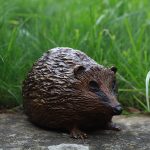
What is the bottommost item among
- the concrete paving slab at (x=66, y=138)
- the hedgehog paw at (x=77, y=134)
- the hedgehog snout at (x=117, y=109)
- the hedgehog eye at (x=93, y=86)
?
the concrete paving slab at (x=66, y=138)

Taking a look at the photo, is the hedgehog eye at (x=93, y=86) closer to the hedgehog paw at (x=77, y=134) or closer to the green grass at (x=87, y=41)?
the hedgehog paw at (x=77, y=134)

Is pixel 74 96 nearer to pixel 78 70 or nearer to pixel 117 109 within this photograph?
pixel 78 70

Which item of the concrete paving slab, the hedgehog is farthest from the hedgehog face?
the concrete paving slab

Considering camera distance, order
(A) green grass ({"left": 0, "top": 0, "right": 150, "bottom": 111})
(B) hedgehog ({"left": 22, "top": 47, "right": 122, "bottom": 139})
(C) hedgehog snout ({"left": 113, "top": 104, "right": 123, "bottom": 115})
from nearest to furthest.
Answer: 1. (C) hedgehog snout ({"left": 113, "top": 104, "right": 123, "bottom": 115})
2. (B) hedgehog ({"left": 22, "top": 47, "right": 122, "bottom": 139})
3. (A) green grass ({"left": 0, "top": 0, "right": 150, "bottom": 111})

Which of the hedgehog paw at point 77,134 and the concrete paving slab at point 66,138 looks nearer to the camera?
the concrete paving slab at point 66,138

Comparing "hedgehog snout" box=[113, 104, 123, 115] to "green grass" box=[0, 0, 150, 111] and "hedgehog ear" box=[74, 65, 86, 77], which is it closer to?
"hedgehog ear" box=[74, 65, 86, 77]

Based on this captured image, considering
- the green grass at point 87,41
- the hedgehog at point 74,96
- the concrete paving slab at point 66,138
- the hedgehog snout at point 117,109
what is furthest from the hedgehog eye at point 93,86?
the green grass at point 87,41

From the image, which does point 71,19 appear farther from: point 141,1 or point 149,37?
point 141,1

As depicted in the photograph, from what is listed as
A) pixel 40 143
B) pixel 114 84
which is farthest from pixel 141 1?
pixel 40 143

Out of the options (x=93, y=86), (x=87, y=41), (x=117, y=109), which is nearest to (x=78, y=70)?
(x=93, y=86)
